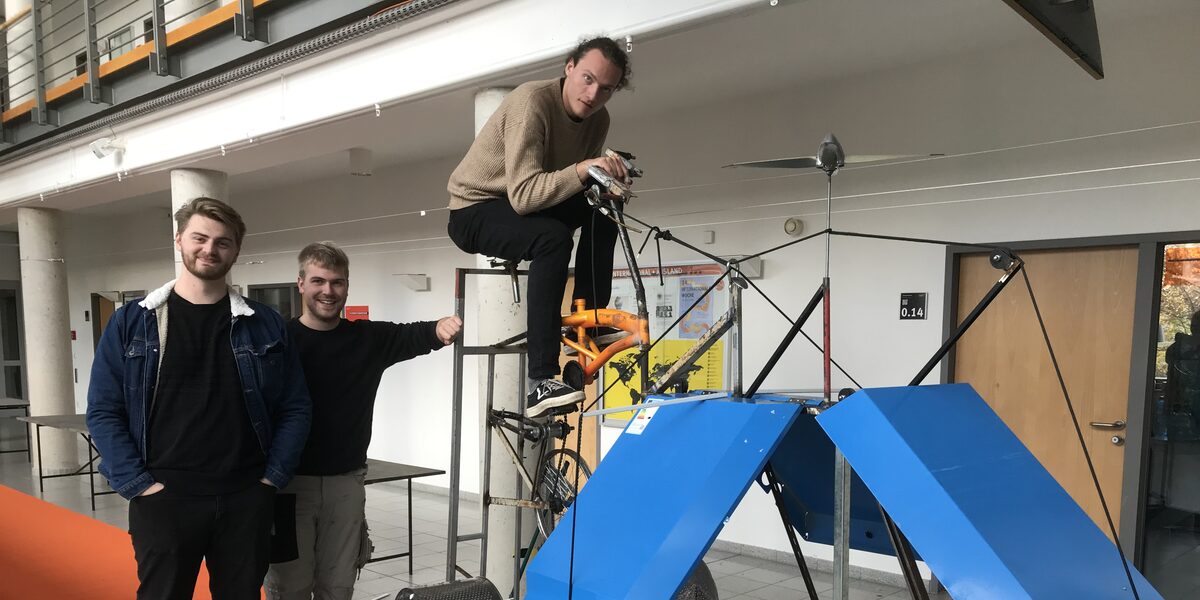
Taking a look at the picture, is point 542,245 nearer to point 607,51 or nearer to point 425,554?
point 607,51

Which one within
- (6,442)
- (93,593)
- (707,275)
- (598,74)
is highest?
(598,74)

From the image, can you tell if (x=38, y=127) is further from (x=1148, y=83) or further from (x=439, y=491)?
(x=1148, y=83)

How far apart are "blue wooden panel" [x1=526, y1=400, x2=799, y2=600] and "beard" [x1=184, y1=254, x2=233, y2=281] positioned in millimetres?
1280

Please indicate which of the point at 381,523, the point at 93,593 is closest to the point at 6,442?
the point at 381,523

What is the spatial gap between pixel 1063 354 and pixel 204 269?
3926mm

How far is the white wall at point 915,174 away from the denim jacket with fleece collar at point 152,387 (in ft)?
8.64

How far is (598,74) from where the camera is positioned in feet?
7.06

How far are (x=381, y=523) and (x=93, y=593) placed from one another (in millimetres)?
2528

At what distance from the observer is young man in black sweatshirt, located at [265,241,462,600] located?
253 cm

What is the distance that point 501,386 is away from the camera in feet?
12.6

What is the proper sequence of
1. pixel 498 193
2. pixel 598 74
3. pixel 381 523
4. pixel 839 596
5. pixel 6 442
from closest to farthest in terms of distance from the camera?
pixel 839 596 < pixel 598 74 < pixel 498 193 < pixel 381 523 < pixel 6 442

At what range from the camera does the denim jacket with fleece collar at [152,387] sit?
206cm

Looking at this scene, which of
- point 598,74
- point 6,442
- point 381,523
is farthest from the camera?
point 6,442

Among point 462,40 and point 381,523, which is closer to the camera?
point 462,40
